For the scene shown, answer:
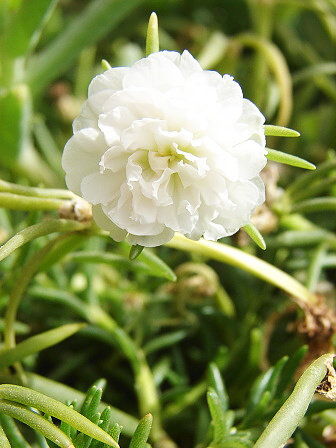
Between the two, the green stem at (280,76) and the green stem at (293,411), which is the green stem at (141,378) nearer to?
the green stem at (293,411)

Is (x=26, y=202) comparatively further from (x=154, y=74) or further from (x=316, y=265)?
(x=316, y=265)

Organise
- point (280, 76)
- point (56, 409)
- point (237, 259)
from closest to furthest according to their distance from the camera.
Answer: point (56, 409)
point (237, 259)
point (280, 76)

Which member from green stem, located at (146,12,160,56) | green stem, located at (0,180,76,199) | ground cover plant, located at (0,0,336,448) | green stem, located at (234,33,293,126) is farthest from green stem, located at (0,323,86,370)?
green stem, located at (234,33,293,126)

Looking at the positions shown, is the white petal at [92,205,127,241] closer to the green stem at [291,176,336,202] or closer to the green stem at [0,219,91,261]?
the green stem at [0,219,91,261]

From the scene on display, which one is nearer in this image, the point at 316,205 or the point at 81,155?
the point at 81,155

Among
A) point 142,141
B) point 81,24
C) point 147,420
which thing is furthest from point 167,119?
point 81,24

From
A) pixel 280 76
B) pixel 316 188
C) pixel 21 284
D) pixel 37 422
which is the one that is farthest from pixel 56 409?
pixel 280 76
